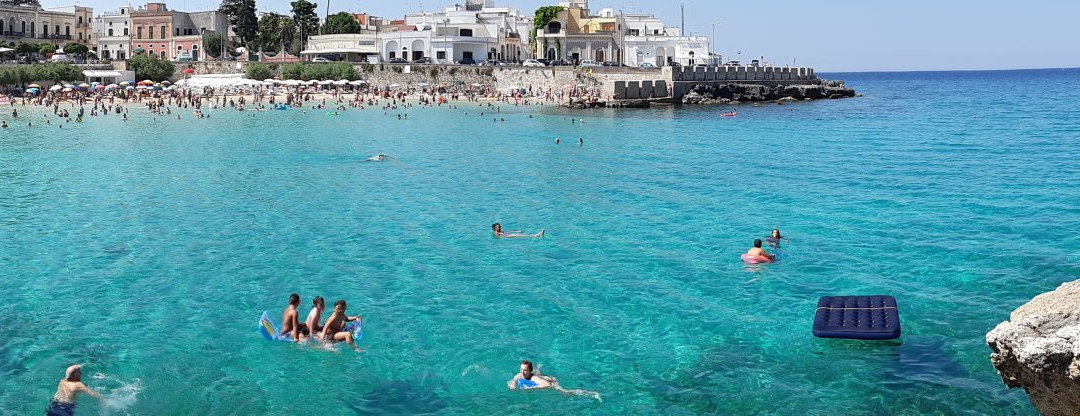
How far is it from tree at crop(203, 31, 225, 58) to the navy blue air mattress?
8727cm

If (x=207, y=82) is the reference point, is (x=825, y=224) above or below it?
below

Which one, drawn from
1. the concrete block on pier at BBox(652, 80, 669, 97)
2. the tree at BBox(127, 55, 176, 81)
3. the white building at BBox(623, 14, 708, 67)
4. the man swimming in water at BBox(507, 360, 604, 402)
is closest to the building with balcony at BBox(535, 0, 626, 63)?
the white building at BBox(623, 14, 708, 67)

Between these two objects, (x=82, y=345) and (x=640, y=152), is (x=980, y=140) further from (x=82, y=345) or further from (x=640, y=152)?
(x=82, y=345)

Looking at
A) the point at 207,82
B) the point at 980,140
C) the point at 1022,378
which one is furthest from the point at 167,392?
the point at 207,82

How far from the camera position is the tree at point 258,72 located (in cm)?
8094

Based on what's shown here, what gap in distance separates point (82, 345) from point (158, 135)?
3417 centimetres

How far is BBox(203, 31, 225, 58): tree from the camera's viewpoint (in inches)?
3643

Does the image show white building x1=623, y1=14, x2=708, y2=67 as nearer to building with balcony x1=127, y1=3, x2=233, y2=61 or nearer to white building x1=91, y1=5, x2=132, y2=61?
building with balcony x1=127, y1=3, x2=233, y2=61

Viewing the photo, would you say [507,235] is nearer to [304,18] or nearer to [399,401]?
[399,401]

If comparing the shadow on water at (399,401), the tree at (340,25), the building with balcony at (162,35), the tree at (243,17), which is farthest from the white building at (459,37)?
the shadow on water at (399,401)

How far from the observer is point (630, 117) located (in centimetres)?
5997

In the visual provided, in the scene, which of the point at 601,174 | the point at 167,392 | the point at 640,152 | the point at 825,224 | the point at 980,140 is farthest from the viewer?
the point at 980,140

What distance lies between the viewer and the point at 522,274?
677 inches

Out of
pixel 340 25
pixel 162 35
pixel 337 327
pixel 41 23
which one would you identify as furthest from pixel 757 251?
pixel 41 23
